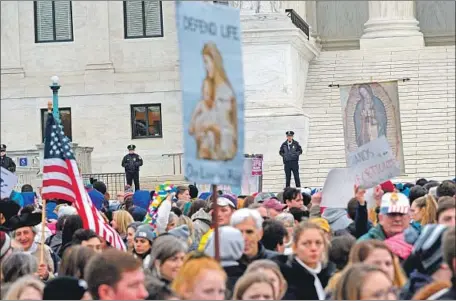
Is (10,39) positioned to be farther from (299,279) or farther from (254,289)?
(254,289)

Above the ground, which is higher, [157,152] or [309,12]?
[309,12]

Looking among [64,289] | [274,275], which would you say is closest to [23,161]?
[274,275]

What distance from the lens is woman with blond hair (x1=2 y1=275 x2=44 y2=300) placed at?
32.8 ft

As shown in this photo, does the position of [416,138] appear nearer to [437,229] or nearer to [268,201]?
[268,201]

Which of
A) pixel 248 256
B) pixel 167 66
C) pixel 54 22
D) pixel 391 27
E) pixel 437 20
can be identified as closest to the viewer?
pixel 248 256

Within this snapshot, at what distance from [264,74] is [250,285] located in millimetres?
33387

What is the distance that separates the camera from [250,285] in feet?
32.9

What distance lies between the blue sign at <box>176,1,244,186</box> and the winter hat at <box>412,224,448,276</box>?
4.03 ft

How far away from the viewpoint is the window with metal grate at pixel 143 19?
50438 millimetres

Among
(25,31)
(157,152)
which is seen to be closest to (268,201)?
(157,152)

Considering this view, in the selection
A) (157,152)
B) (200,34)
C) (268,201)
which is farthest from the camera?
(157,152)

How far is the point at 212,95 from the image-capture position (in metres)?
10.9

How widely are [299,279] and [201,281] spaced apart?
216 cm

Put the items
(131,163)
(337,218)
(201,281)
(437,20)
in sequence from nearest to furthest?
(201,281) → (337,218) → (131,163) → (437,20)
